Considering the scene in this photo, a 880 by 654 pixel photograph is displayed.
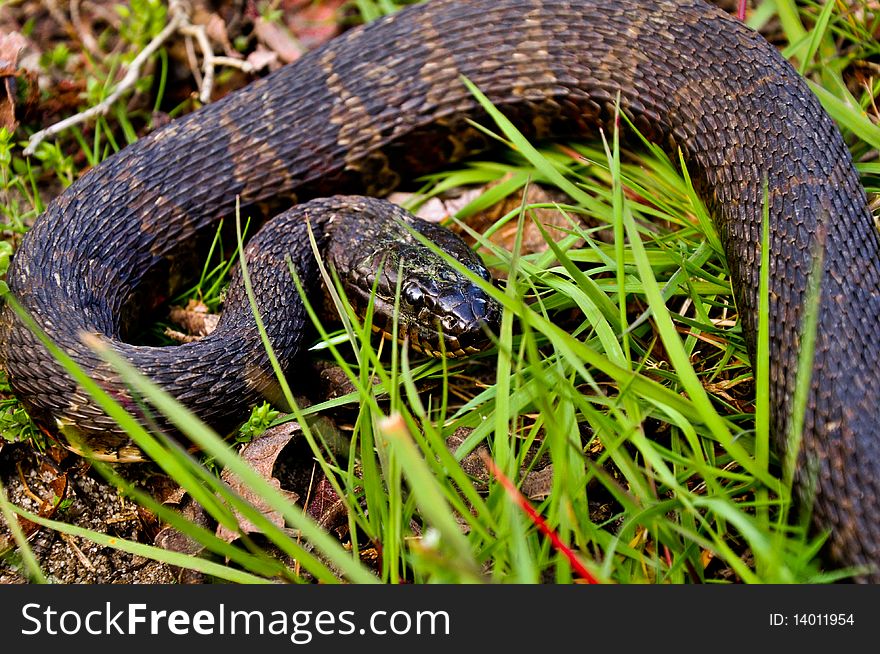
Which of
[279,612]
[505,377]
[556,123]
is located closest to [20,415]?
[279,612]

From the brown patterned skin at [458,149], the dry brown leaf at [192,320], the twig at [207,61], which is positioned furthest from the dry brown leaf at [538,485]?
the twig at [207,61]

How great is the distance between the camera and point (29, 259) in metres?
4.74

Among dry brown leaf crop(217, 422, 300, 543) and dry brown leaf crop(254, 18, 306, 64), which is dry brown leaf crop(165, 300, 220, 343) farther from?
dry brown leaf crop(254, 18, 306, 64)

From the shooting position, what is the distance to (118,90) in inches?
231

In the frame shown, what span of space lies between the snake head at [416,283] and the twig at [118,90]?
2134mm

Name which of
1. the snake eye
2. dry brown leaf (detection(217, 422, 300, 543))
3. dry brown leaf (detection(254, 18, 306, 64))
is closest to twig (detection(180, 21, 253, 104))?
dry brown leaf (detection(254, 18, 306, 64))

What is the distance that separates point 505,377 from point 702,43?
2.64 m

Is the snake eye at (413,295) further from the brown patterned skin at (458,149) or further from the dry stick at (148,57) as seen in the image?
the dry stick at (148,57)

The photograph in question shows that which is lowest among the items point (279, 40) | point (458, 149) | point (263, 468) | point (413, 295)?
point (263, 468)

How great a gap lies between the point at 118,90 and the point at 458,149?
2421mm

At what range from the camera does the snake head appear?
4234 mm

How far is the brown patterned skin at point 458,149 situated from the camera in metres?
4.02

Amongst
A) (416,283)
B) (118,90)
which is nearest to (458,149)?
(416,283)

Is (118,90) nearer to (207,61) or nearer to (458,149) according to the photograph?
(207,61)
